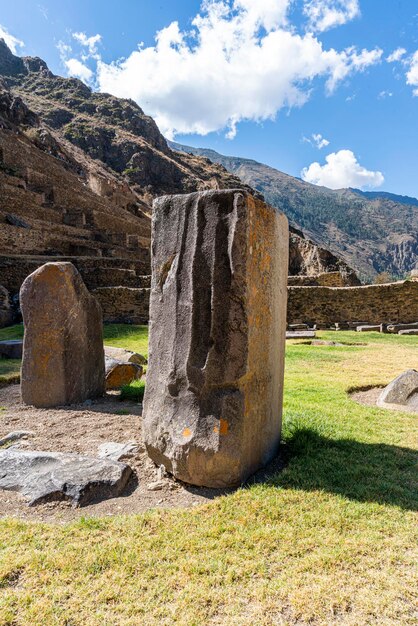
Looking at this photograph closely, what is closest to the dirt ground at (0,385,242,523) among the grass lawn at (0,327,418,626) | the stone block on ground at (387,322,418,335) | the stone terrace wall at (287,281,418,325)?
the grass lawn at (0,327,418,626)

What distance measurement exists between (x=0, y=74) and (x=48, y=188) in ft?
209

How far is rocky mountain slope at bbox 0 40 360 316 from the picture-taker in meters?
20.3

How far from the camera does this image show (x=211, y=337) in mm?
2584

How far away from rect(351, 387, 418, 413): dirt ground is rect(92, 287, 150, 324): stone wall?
12.1m

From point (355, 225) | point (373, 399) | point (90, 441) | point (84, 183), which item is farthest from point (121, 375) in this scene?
point (355, 225)

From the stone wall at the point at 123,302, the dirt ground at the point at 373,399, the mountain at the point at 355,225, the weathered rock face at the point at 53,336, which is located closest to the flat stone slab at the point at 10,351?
the weathered rock face at the point at 53,336

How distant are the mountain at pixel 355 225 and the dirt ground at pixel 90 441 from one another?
86.5 m

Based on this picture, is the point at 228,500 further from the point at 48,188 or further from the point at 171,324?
the point at 48,188

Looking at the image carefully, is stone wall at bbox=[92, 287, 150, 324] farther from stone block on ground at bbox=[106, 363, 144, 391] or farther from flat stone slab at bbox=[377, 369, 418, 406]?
flat stone slab at bbox=[377, 369, 418, 406]

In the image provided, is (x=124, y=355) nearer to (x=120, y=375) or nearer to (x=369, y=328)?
(x=120, y=375)

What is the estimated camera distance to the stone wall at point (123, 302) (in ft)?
55.7

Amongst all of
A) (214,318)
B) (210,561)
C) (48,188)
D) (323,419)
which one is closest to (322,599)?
(210,561)

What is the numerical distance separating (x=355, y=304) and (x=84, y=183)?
31.1 m

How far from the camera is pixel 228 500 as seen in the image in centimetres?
237
